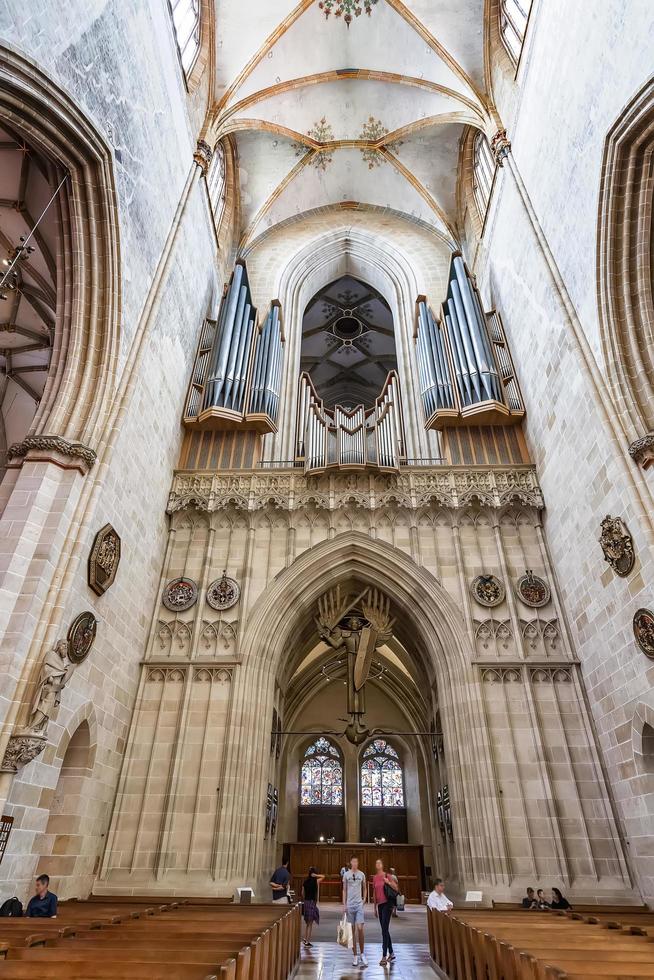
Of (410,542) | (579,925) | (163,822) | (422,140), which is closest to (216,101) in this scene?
(422,140)

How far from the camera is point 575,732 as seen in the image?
8.67m

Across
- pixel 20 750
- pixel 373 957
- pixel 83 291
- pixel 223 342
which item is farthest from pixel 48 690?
pixel 223 342

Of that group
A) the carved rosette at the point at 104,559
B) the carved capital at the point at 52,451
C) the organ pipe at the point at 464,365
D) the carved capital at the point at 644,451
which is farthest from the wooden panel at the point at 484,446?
the carved capital at the point at 52,451

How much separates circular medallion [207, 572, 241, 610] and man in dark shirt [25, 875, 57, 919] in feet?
16.4

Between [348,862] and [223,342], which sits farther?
[348,862]

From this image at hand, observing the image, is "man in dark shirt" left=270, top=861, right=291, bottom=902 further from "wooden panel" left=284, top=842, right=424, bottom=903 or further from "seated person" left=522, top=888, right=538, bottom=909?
"wooden panel" left=284, top=842, right=424, bottom=903

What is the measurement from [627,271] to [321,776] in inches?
667

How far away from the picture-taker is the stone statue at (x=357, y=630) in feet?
34.6

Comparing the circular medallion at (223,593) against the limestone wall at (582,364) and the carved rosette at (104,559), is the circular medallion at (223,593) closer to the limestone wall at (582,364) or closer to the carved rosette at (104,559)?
the carved rosette at (104,559)

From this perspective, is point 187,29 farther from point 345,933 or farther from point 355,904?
point 345,933

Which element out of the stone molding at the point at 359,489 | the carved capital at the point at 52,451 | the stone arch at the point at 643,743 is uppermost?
the stone molding at the point at 359,489

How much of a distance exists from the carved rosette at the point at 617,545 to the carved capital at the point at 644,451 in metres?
0.84

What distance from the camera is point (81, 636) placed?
24.4ft

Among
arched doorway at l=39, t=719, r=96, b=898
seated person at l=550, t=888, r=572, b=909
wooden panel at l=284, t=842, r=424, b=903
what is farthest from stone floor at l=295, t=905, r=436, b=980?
wooden panel at l=284, t=842, r=424, b=903
